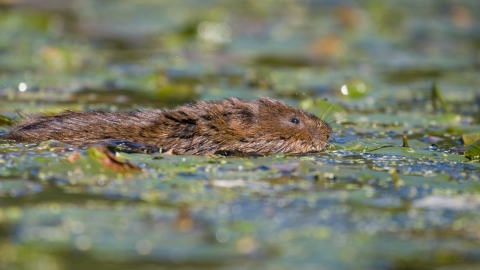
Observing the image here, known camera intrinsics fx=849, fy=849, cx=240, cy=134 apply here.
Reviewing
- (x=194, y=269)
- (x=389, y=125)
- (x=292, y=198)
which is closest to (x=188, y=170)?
(x=292, y=198)

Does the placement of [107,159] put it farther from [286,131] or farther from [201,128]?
[286,131]

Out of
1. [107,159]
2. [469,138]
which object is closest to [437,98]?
[469,138]

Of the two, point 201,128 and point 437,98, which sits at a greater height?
point 437,98

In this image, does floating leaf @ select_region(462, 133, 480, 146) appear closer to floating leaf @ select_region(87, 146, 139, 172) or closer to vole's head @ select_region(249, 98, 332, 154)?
vole's head @ select_region(249, 98, 332, 154)

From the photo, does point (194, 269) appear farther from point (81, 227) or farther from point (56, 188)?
point (56, 188)

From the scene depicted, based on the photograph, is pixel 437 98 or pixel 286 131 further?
pixel 437 98

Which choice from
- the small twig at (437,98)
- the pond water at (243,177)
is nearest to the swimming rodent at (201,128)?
the pond water at (243,177)

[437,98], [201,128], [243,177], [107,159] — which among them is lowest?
[243,177]
